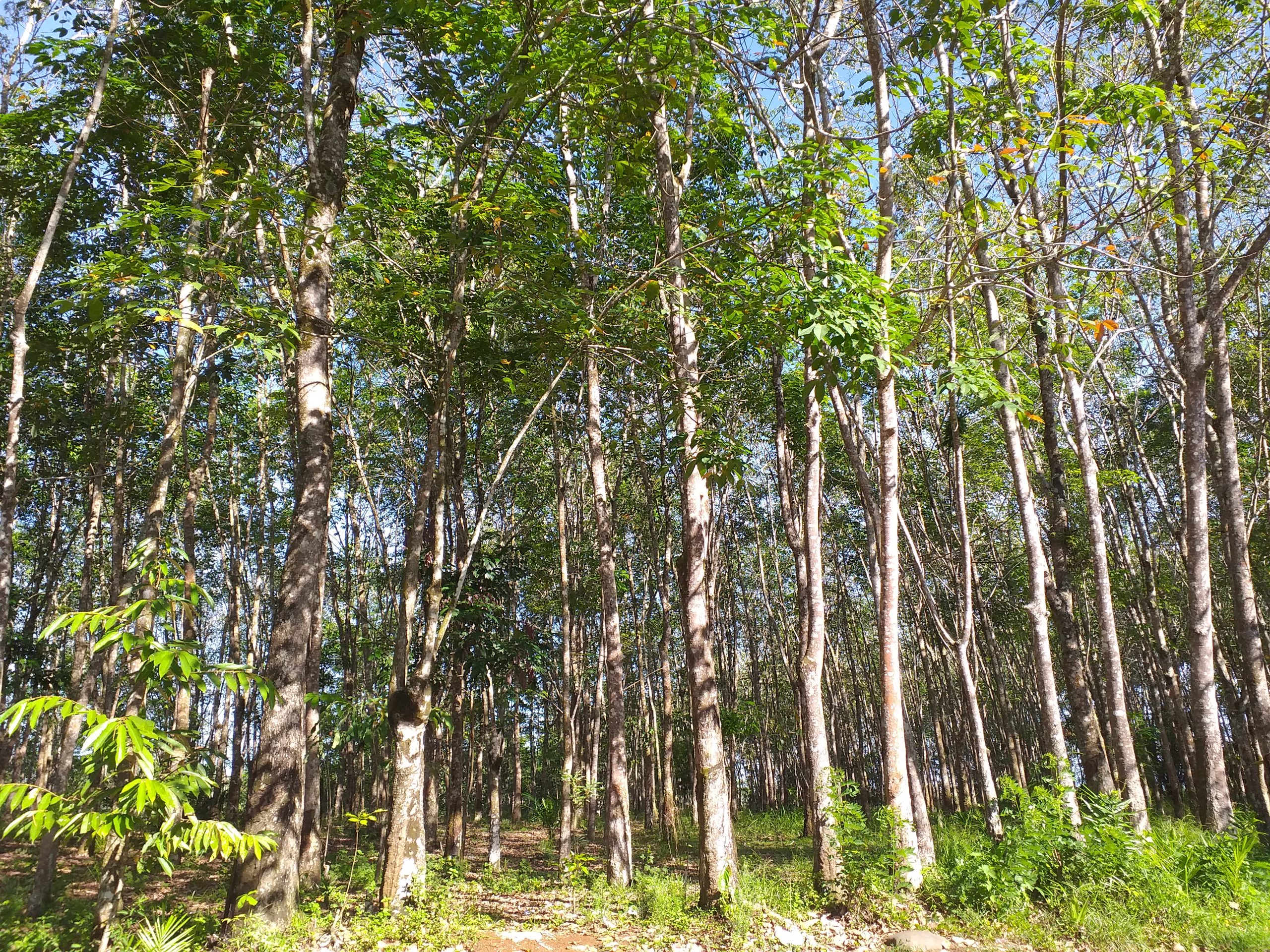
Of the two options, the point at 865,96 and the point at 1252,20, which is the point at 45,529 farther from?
the point at 1252,20

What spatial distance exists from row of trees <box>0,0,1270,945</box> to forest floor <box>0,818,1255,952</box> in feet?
1.21

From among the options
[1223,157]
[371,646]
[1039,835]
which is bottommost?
[1039,835]

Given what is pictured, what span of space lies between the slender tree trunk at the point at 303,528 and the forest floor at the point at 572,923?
51 cm

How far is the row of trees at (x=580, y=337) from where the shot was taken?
19.1ft

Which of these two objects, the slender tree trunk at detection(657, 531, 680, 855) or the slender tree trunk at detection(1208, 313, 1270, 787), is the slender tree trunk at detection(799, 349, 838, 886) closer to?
the slender tree trunk at detection(1208, 313, 1270, 787)

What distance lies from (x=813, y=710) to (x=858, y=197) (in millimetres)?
7048

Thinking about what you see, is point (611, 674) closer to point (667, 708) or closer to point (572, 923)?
point (572, 923)

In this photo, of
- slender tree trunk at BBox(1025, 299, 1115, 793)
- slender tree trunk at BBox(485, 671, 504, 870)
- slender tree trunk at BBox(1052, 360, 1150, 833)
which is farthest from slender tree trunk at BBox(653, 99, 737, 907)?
slender tree trunk at BBox(485, 671, 504, 870)

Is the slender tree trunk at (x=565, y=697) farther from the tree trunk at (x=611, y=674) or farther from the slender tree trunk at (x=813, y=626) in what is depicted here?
the slender tree trunk at (x=813, y=626)

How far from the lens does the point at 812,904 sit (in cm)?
685

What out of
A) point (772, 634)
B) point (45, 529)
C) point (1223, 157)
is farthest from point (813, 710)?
point (45, 529)

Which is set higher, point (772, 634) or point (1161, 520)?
point (1161, 520)

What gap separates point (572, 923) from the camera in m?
7.00

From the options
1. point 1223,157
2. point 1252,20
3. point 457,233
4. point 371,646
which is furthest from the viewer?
point 371,646
